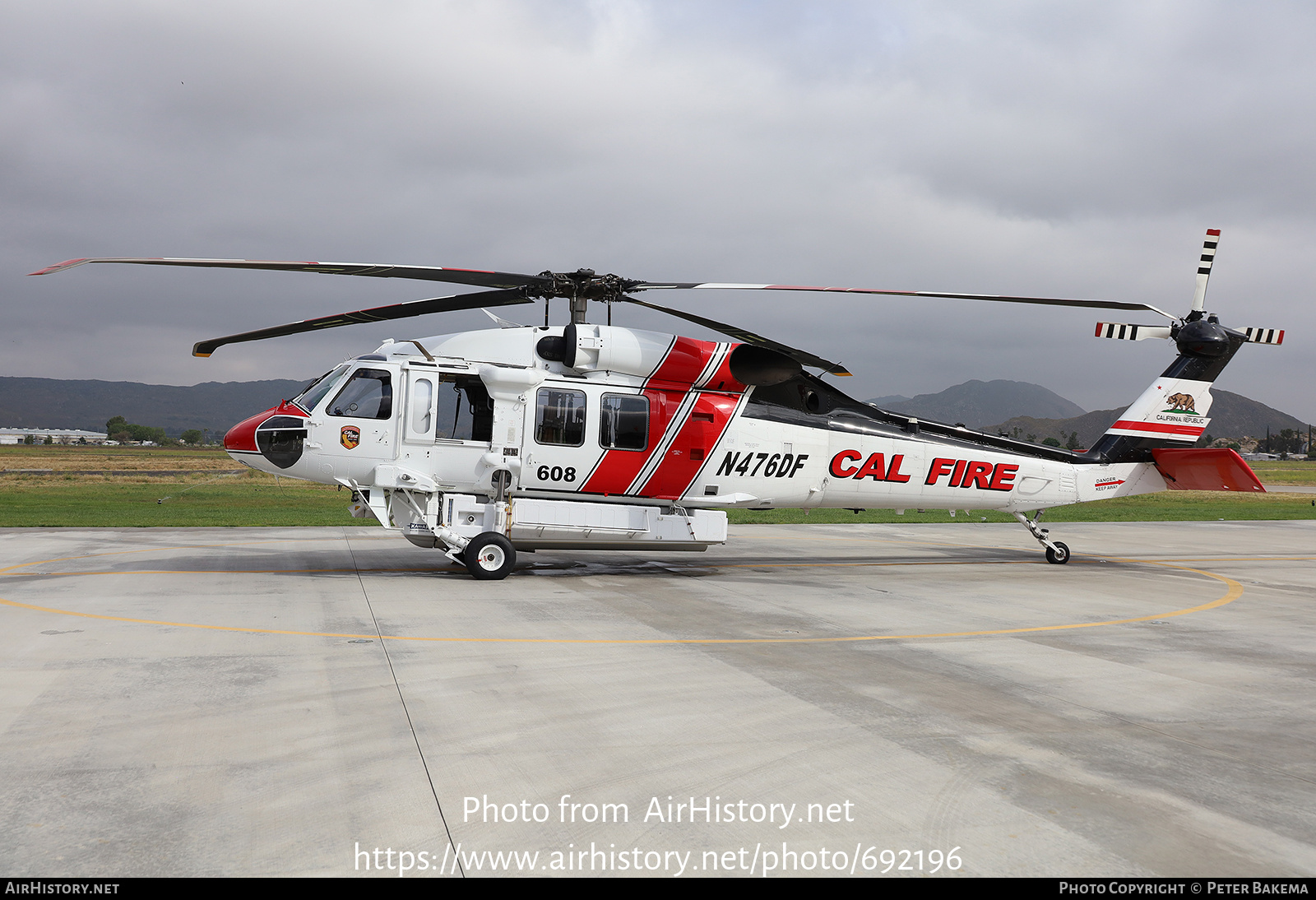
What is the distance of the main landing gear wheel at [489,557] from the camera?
1263 cm

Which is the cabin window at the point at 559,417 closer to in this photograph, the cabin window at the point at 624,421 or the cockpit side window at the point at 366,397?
the cabin window at the point at 624,421

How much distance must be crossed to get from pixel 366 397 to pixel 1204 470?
1508cm

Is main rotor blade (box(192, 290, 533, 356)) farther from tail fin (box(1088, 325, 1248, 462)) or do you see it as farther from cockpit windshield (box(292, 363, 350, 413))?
tail fin (box(1088, 325, 1248, 462))

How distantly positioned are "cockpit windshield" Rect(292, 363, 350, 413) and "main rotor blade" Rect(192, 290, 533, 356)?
77 cm

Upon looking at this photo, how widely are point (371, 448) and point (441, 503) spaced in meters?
1.35

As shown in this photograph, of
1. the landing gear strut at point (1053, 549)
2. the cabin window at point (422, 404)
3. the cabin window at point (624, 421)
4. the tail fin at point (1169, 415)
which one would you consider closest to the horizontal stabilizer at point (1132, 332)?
the tail fin at point (1169, 415)

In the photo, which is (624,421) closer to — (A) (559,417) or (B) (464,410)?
(A) (559,417)

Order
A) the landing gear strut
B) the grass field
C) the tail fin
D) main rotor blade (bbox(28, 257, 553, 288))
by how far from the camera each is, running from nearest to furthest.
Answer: main rotor blade (bbox(28, 257, 553, 288))
the tail fin
the landing gear strut
the grass field

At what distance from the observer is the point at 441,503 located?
13031mm

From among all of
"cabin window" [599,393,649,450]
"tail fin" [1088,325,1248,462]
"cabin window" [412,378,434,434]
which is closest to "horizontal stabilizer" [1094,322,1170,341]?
"tail fin" [1088,325,1248,462]

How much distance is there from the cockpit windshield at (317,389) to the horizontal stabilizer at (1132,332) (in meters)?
13.0

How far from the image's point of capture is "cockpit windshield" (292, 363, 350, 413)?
12992 mm

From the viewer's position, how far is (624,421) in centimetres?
1351
